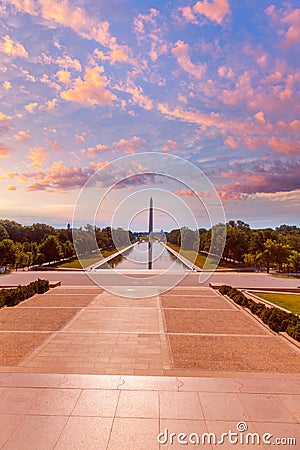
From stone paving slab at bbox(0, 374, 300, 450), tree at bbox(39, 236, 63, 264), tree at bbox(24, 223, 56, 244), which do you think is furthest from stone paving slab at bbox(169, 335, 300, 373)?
tree at bbox(24, 223, 56, 244)

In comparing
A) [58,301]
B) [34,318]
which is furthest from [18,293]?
[34,318]

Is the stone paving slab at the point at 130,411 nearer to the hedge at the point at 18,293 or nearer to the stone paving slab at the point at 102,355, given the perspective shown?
the stone paving slab at the point at 102,355

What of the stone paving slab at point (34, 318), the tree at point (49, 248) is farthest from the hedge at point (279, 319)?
the tree at point (49, 248)

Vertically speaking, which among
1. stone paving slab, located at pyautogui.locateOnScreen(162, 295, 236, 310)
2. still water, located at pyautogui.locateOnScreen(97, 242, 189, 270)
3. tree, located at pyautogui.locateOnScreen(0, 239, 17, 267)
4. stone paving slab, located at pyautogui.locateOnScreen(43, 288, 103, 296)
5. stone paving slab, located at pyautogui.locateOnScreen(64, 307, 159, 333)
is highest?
tree, located at pyautogui.locateOnScreen(0, 239, 17, 267)

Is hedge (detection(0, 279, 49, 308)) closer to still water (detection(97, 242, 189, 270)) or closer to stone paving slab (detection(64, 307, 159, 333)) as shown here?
stone paving slab (detection(64, 307, 159, 333))

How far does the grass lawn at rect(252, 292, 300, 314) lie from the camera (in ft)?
58.3

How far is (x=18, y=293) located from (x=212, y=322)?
1097cm

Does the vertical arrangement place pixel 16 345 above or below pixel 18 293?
below

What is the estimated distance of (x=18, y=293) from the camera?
60.6ft

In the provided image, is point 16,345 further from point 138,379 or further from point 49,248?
point 49,248

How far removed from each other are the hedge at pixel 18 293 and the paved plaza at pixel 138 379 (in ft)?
4.97

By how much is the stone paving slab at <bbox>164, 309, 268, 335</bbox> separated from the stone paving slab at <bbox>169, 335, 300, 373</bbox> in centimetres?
98

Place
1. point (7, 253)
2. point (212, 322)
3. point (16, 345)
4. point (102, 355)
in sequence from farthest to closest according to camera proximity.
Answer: point (7, 253) < point (212, 322) < point (16, 345) < point (102, 355)

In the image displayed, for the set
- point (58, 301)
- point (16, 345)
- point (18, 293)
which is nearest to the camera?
point (16, 345)
